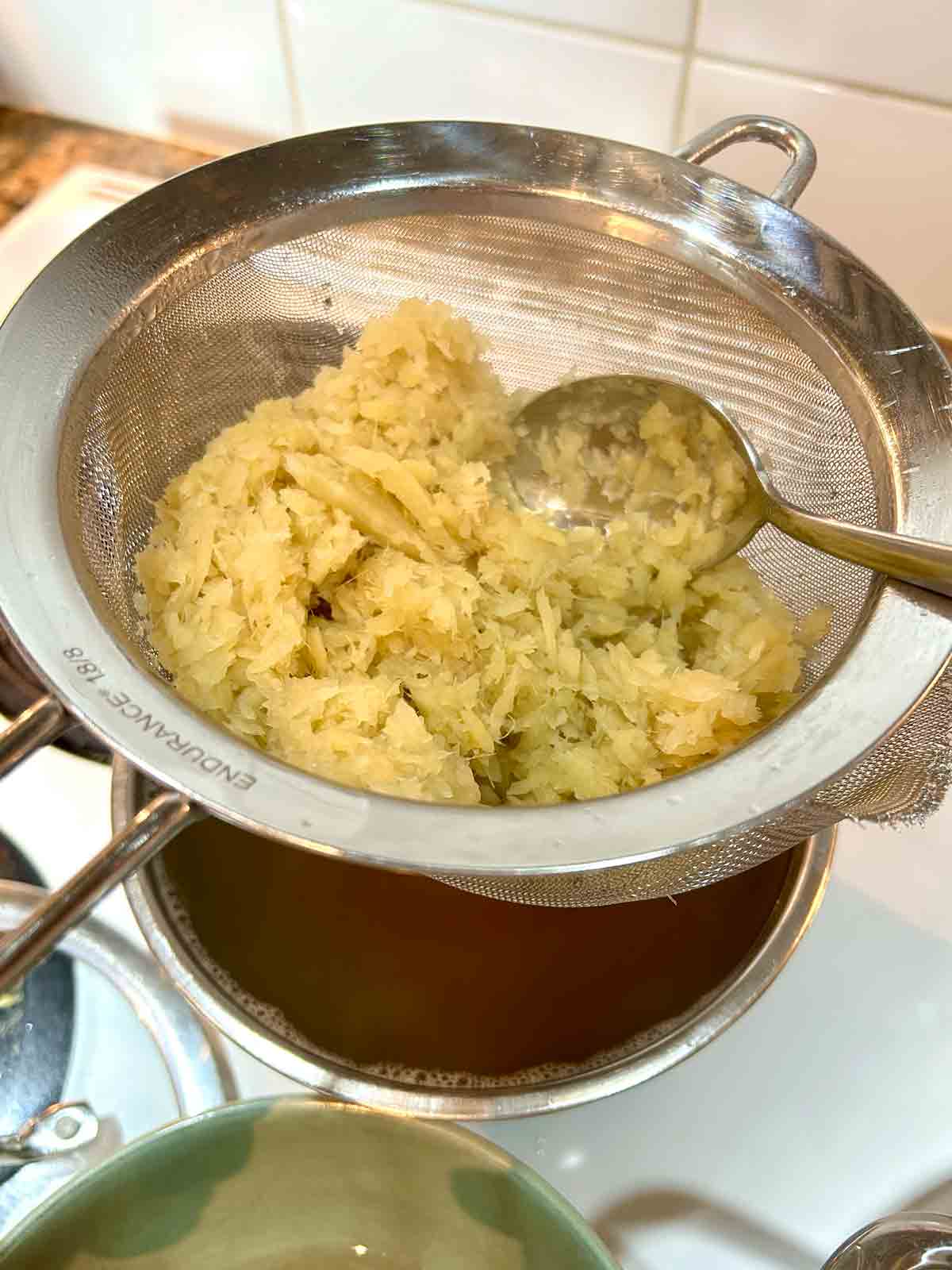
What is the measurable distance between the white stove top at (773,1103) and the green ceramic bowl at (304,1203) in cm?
9

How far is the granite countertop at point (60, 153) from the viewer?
4.91 ft

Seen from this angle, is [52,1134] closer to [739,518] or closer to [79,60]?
[739,518]

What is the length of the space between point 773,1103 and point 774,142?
0.86 m

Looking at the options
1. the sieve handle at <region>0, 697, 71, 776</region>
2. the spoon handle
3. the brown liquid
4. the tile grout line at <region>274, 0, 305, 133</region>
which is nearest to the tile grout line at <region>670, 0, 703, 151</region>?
the tile grout line at <region>274, 0, 305, 133</region>

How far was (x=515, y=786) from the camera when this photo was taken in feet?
2.79

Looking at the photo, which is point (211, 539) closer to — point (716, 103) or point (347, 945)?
point (347, 945)

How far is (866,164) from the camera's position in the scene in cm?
117

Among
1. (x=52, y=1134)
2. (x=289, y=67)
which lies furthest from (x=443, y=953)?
(x=289, y=67)

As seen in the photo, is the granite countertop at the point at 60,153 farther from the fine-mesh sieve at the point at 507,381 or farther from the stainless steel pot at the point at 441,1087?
the stainless steel pot at the point at 441,1087

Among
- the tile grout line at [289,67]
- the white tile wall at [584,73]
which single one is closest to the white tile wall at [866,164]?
the white tile wall at [584,73]

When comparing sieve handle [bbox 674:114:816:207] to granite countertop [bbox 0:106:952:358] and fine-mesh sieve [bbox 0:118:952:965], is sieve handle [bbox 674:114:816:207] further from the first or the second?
granite countertop [bbox 0:106:952:358]

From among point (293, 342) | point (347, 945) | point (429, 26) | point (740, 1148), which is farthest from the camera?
point (429, 26)

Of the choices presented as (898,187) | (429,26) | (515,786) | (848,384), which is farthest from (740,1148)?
Result: (429,26)

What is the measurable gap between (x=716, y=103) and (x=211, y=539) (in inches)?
31.6
